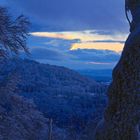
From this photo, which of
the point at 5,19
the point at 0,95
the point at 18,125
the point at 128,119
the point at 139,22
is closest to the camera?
the point at 128,119

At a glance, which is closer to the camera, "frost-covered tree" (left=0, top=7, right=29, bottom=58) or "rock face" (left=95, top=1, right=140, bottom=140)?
"rock face" (left=95, top=1, right=140, bottom=140)

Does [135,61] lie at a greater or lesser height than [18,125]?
greater

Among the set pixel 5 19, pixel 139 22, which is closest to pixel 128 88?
pixel 139 22

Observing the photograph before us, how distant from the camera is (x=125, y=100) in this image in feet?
18.6

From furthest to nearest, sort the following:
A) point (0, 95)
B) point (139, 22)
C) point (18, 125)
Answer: point (18, 125), point (0, 95), point (139, 22)

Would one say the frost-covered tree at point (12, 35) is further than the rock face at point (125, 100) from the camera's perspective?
Yes

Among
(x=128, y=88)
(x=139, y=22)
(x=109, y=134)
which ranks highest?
(x=139, y=22)

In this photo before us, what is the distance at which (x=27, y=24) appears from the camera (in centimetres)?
1942

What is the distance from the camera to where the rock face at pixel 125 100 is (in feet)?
18.0

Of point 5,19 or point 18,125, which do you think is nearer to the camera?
point 5,19

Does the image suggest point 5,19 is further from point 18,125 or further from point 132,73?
point 132,73

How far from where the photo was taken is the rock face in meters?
5.48

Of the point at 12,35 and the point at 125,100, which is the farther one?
the point at 12,35

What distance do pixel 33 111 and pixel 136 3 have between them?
19009 millimetres
